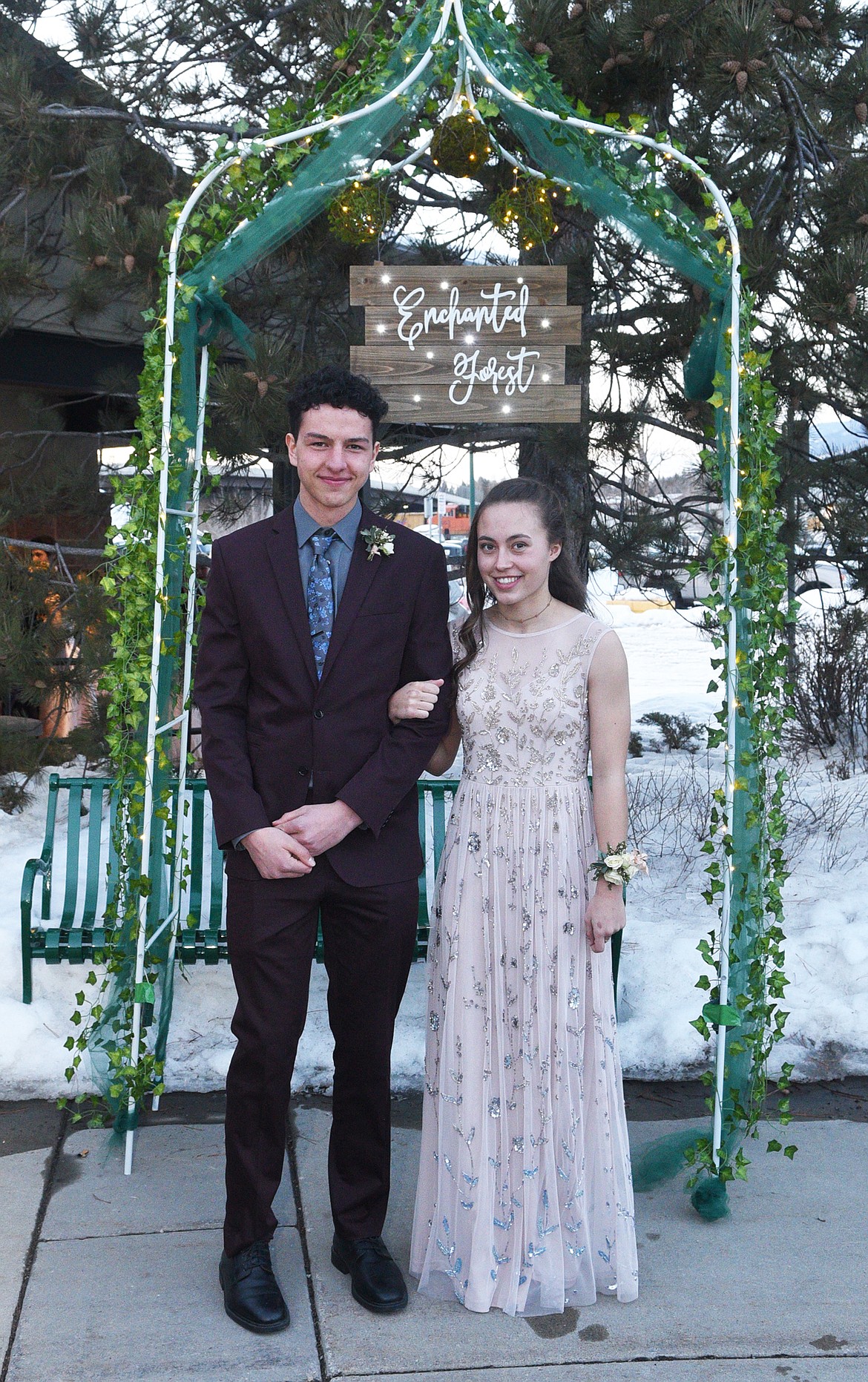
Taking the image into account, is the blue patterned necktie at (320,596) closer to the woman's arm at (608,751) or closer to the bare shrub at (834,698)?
the woman's arm at (608,751)

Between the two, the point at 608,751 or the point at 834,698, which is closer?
the point at 608,751

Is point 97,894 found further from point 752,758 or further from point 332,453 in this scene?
point 752,758

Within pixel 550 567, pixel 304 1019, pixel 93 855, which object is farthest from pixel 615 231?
pixel 93 855

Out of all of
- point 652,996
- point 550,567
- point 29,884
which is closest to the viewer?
point 550,567

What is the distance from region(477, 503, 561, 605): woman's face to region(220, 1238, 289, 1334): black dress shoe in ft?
5.35

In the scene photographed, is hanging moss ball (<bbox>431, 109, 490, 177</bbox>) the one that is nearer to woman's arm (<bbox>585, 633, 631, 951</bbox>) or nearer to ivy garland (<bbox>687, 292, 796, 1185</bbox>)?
ivy garland (<bbox>687, 292, 796, 1185</bbox>)

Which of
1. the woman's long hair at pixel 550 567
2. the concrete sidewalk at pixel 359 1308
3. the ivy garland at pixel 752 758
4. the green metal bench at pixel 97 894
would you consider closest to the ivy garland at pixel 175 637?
the ivy garland at pixel 752 758

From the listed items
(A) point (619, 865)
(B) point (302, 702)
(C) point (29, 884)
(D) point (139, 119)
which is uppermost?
(D) point (139, 119)

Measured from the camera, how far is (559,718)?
2.75 m

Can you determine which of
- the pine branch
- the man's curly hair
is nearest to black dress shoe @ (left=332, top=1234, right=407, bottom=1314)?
the man's curly hair

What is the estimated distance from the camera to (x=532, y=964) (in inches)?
109

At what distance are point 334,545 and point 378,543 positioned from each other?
4.9 inches

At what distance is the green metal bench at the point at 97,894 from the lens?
4.00 meters

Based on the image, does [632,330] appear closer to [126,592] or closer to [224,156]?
[224,156]
